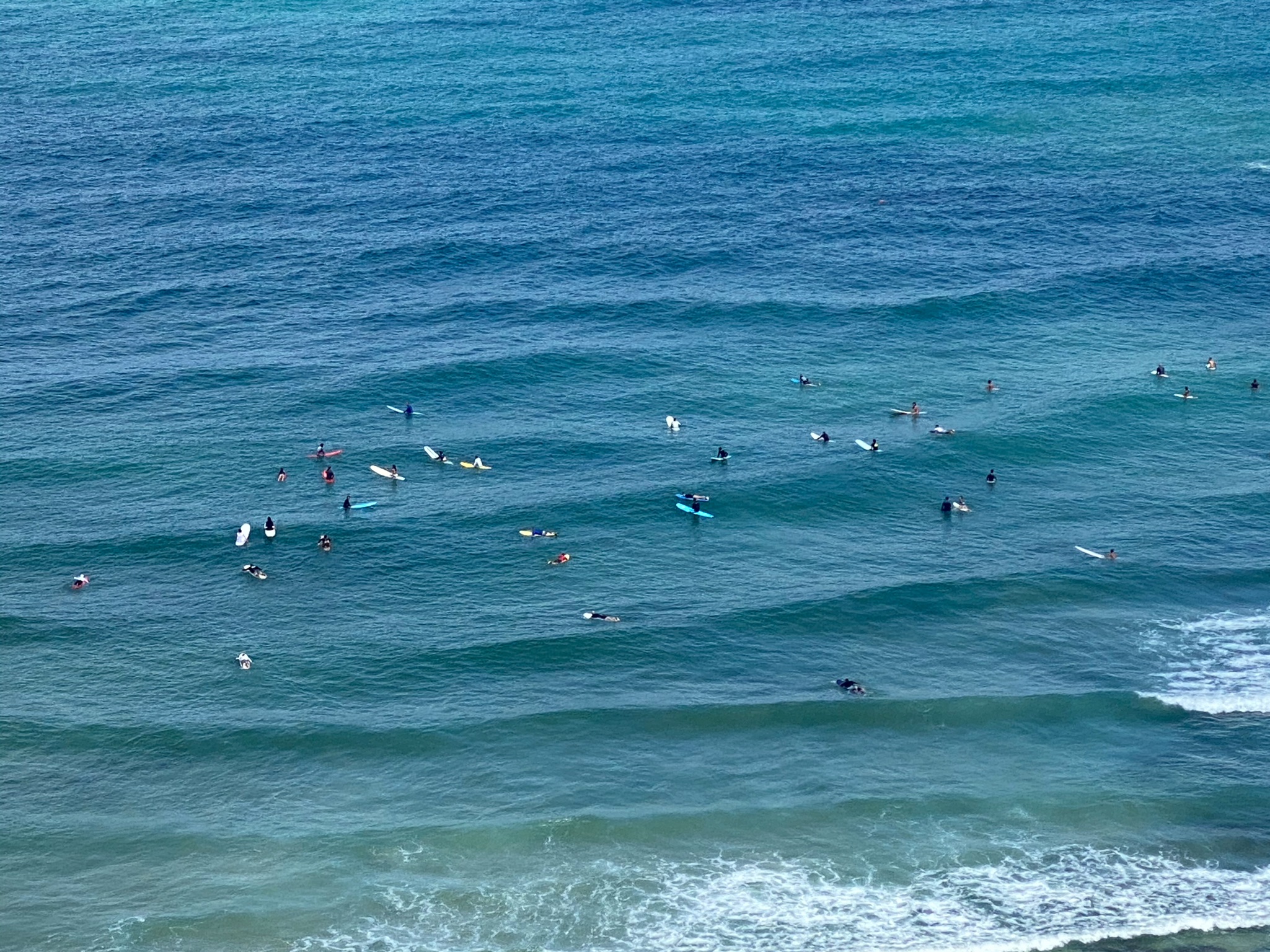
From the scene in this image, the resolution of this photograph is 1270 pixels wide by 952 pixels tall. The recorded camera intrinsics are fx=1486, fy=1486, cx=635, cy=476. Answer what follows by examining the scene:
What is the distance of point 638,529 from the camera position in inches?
4267

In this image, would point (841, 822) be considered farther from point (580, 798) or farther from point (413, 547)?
point (413, 547)

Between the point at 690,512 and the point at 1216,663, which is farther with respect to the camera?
the point at 690,512

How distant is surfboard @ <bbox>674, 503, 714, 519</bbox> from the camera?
109562 mm

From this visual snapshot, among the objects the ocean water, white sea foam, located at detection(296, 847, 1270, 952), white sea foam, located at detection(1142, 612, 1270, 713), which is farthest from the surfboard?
white sea foam, located at detection(296, 847, 1270, 952)

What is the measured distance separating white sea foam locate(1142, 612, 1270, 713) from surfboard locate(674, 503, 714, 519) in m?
31.7

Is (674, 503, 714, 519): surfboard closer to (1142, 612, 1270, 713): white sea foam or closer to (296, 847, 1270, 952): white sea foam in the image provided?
(1142, 612, 1270, 713): white sea foam

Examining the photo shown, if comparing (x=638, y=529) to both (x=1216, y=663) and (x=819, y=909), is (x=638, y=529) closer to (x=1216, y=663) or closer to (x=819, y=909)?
(x=819, y=909)

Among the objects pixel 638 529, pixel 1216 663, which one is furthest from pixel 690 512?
pixel 1216 663

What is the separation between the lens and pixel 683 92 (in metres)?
190

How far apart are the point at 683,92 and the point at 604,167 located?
2612 centimetres

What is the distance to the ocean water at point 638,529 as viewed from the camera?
78.6 metres

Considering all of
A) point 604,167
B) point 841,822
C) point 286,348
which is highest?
point 604,167

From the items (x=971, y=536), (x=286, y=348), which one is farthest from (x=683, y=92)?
(x=971, y=536)

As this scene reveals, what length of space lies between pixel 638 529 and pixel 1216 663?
131 ft
